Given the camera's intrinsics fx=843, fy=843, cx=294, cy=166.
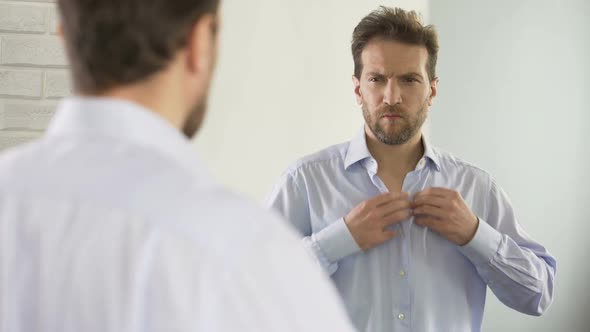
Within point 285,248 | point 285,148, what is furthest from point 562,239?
point 285,248

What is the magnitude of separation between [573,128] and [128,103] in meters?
3.32

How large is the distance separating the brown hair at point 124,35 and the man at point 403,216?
1270mm

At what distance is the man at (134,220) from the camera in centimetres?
72

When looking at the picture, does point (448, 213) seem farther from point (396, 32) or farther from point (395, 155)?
point (396, 32)

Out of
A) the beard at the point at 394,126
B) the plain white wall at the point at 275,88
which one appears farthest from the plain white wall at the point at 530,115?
the beard at the point at 394,126

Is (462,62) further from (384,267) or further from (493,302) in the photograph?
(384,267)

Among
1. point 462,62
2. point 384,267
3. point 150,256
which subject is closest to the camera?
point 150,256

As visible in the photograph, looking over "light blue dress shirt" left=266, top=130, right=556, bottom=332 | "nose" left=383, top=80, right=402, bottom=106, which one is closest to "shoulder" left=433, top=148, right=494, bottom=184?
"light blue dress shirt" left=266, top=130, right=556, bottom=332

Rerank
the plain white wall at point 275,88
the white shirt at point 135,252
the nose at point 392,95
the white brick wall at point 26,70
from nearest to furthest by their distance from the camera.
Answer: the white shirt at point 135,252 → the nose at point 392,95 → the white brick wall at point 26,70 → the plain white wall at point 275,88

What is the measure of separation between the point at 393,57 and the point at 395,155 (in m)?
0.26

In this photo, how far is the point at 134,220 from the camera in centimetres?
72

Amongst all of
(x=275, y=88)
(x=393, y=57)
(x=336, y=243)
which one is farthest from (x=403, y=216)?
(x=275, y=88)

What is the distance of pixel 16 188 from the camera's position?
76 cm

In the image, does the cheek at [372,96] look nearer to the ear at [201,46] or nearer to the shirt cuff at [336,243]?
the shirt cuff at [336,243]
